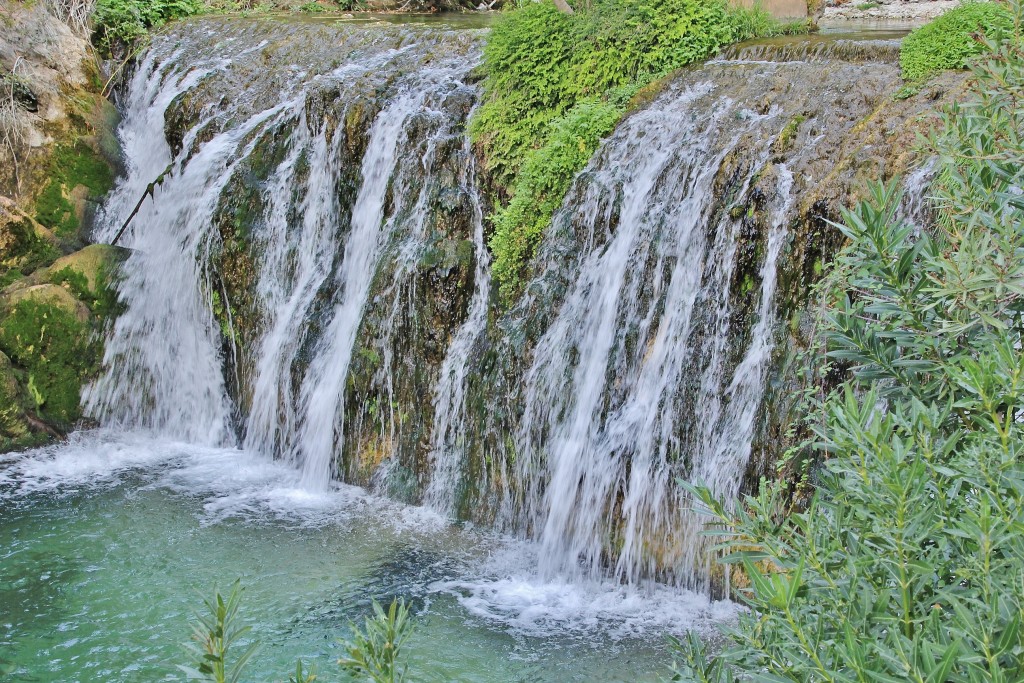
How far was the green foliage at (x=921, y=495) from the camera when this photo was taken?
179cm

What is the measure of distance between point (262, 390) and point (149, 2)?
6382 mm

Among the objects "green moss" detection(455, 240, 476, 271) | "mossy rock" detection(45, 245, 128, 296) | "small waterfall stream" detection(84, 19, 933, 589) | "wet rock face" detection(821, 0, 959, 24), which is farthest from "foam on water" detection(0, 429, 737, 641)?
"wet rock face" detection(821, 0, 959, 24)

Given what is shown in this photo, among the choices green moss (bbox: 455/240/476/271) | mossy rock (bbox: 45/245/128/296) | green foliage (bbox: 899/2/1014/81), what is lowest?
mossy rock (bbox: 45/245/128/296)

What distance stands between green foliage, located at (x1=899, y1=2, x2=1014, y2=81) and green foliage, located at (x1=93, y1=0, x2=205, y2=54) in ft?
29.0

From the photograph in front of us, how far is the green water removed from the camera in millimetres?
5504

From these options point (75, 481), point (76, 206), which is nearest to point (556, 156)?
point (75, 481)

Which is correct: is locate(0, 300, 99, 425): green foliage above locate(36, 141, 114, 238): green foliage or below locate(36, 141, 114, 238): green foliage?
below

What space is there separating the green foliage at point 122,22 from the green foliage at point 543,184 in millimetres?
6356

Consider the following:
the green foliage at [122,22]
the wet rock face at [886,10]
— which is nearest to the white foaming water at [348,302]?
the green foliage at [122,22]

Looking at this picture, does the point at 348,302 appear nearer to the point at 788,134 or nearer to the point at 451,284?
the point at 451,284

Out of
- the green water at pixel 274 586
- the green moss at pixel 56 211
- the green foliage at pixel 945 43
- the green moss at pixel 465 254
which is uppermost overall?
the green foliage at pixel 945 43

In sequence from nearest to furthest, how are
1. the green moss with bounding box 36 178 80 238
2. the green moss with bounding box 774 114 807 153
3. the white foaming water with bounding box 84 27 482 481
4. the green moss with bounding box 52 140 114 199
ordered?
the green moss with bounding box 774 114 807 153 < the white foaming water with bounding box 84 27 482 481 < the green moss with bounding box 36 178 80 238 < the green moss with bounding box 52 140 114 199

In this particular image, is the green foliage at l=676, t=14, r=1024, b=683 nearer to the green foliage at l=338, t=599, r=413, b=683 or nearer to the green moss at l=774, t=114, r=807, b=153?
the green foliage at l=338, t=599, r=413, b=683

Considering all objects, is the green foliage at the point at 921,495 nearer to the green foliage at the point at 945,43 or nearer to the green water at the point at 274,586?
the green water at the point at 274,586
